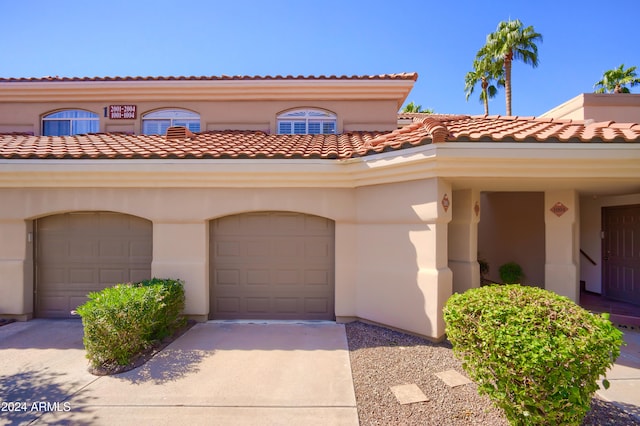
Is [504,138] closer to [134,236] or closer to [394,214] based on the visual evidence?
[394,214]

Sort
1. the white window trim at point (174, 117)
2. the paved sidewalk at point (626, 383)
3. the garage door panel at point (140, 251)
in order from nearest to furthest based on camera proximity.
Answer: the paved sidewalk at point (626, 383) < the garage door panel at point (140, 251) < the white window trim at point (174, 117)

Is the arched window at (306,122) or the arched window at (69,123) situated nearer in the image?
the arched window at (306,122)

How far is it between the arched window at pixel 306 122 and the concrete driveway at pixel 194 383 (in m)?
6.62

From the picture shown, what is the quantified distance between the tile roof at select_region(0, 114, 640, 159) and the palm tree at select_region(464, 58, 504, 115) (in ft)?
63.3

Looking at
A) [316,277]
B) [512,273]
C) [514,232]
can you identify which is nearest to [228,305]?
[316,277]

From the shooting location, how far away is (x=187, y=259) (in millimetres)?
7168

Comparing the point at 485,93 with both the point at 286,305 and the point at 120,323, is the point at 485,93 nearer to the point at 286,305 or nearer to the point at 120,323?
the point at 286,305

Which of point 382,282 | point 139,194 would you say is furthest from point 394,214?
point 139,194

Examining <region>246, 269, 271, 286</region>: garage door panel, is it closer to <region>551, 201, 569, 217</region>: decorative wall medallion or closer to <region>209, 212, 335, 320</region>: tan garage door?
<region>209, 212, 335, 320</region>: tan garage door

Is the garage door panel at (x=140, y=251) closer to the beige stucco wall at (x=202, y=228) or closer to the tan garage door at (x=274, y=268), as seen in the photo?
the beige stucco wall at (x=202, y=228)

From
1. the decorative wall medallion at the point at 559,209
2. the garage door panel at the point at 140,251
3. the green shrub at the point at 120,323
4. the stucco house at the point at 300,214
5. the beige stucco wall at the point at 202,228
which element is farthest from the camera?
the garage door panel at the point at 140,251

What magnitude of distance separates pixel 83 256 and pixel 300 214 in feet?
16.7

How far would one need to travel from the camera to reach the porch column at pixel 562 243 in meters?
7.07

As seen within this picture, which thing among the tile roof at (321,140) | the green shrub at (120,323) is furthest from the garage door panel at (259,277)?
the tile roof at (321,140)
